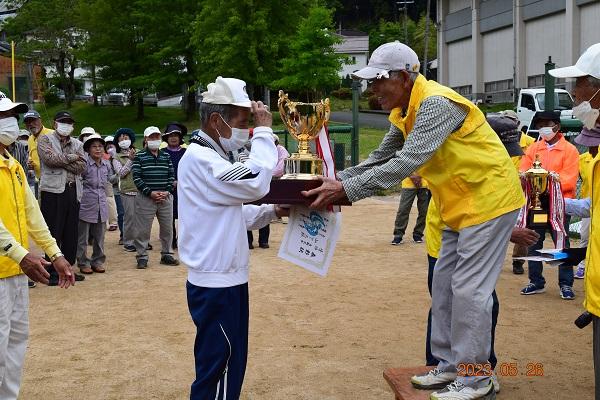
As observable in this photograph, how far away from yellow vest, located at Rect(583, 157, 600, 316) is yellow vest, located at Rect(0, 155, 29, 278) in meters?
3.17

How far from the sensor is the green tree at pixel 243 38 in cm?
3756

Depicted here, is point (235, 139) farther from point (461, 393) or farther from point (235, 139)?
point (461, 393)

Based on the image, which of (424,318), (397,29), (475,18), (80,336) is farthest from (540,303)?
(397,29)

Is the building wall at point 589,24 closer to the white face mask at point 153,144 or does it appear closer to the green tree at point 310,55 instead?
the green tree at point 310,55

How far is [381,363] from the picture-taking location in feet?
21.1

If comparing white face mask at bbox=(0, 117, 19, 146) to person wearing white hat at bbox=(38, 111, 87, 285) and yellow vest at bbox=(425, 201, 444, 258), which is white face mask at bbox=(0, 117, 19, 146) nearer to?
yellow vest at bbox=(425, 201, 444, 258)

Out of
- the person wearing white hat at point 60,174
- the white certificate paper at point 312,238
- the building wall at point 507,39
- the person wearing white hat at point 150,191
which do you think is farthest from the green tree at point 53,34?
the white certificate paper at point 312,238

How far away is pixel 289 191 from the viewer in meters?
4.62

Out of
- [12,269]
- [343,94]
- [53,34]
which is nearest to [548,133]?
[12,269]

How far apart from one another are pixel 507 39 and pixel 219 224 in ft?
130

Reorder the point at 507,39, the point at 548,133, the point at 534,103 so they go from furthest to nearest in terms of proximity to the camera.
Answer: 1. the point at 507,39
2. the point at 534,103
3. the point at 548,133

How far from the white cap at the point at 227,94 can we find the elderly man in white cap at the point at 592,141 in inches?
65.8

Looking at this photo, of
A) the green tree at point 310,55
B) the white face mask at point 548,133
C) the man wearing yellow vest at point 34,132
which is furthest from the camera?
the green tree at point 310,55

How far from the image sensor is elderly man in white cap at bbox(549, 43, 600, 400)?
3732mm
